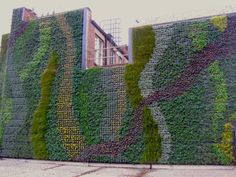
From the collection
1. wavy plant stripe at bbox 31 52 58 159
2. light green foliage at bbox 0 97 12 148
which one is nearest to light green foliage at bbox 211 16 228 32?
wavy plant stripe at bbox 31 52 58 159

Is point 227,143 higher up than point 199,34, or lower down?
lower down

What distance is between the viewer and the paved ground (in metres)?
6.78

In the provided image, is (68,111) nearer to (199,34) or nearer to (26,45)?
(26,45)

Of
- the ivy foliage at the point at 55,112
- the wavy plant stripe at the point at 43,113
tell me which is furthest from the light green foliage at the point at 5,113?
the ivy foliage at the point at 55,112

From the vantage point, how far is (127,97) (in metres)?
9.15

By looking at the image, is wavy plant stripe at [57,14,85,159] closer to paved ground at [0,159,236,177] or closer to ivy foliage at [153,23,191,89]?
paved ground at [0,159,236,177]

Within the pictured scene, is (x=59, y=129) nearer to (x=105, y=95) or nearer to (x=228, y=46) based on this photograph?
(x=105, y=95)

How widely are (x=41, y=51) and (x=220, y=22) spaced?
5.88 m

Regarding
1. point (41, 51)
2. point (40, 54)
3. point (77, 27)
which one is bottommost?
point (40, 54)

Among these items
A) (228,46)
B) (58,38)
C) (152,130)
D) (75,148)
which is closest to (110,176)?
(152,130)

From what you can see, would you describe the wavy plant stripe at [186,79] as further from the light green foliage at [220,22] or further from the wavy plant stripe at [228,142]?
the wavy plant stripe at [228,142]

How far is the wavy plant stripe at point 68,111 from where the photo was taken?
9.56 meters

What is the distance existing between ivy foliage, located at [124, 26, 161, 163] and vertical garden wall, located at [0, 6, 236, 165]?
3 cm

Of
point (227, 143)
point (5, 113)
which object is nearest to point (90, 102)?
point (5, 113)
